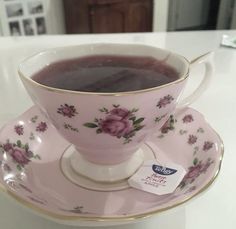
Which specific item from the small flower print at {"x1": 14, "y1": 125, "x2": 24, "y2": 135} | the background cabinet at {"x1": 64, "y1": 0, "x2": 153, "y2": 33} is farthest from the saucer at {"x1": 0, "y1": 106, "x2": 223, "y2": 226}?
the background cabinet at {"x1": 64, "y1": 0, "x2": 153, "y2": 33}

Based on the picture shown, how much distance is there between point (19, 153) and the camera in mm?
436

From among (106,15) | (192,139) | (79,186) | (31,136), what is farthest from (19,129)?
(106,15)

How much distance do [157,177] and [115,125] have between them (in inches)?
4.0

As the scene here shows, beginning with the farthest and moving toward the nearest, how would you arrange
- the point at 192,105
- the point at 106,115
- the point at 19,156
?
the point at 192,105 < the point at 19,156 < the point at 106,115

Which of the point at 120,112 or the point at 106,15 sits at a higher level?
the point at 120,112

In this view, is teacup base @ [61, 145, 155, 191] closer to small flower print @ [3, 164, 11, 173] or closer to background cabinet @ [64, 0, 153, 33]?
small flower print @ [3, 164, 11, 173]

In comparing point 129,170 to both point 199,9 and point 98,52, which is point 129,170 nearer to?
point 98,52

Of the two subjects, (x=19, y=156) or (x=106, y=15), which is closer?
(x=19, y=156)

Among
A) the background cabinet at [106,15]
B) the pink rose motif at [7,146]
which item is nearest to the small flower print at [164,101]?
the pink rose motif at [7,146]

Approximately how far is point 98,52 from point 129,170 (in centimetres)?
16

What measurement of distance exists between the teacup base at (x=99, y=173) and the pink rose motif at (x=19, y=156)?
0.05m

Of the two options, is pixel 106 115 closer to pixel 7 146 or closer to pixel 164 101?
pixel 164 101

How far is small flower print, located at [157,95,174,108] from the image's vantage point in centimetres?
34

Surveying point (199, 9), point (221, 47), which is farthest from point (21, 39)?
point (199, 9)
